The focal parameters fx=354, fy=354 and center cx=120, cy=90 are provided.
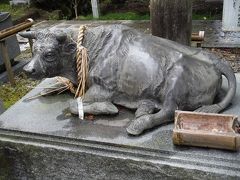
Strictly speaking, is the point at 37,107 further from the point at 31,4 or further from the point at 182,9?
the point at 31,4

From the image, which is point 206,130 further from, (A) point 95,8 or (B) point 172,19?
(A) point 95,8

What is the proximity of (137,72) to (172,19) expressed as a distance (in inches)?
55.2

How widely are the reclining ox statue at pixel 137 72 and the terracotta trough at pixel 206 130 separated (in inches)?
6.1

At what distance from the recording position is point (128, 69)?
2.68 metres

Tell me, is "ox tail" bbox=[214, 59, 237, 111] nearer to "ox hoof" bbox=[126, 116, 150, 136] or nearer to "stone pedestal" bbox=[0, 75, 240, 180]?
"stone pedestal" bbox=[0, 75, 240, 180]

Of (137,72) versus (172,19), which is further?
(172,19)

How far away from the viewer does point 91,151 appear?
8.32ft

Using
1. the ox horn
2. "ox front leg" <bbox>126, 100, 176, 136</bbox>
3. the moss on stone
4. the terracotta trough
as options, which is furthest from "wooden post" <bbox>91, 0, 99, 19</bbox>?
the terracotta trough

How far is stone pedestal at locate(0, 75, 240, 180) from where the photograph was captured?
2287 mm

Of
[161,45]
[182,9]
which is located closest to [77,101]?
[161,45]

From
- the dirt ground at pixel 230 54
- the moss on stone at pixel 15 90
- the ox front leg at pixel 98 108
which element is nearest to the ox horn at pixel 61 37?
the ox front leg at pixel 98 108

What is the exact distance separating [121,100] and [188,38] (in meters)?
1.54

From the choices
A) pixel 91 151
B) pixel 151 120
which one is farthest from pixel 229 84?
pixel 91 151

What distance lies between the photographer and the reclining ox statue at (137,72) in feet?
8.41
